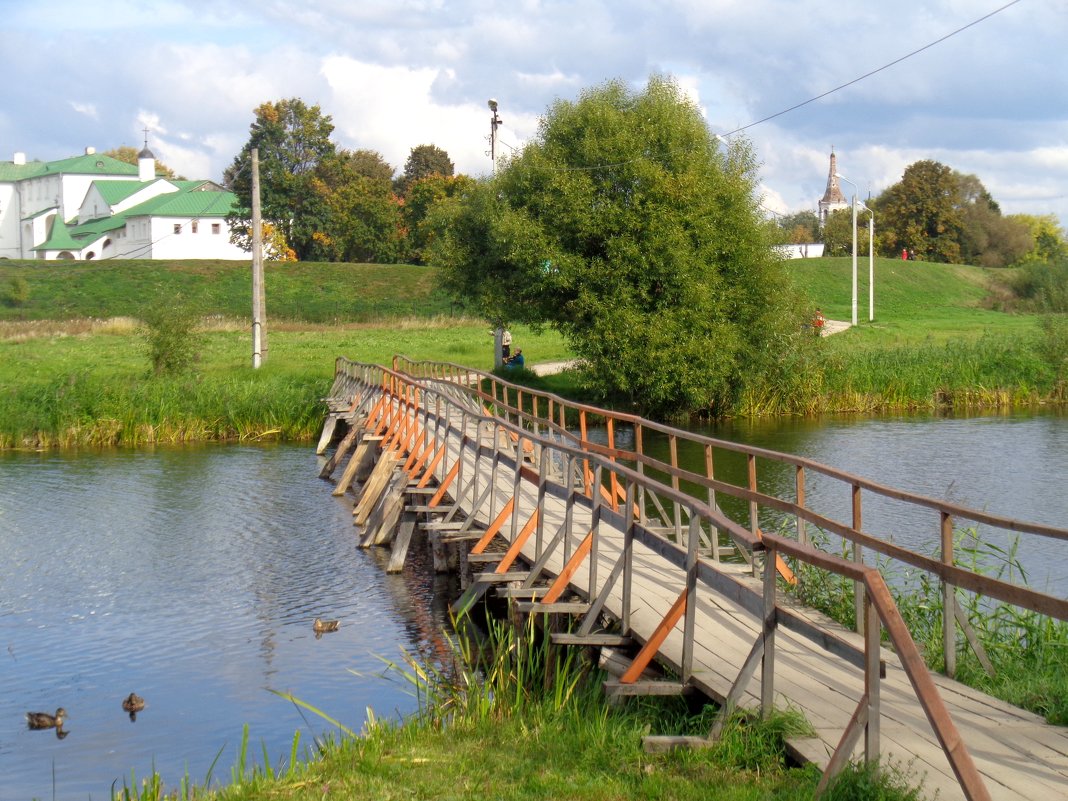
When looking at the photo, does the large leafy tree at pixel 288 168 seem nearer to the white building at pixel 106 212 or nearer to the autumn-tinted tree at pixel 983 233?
the white building at pixel 106 212

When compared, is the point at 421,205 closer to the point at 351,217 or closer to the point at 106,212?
the point at 351,217

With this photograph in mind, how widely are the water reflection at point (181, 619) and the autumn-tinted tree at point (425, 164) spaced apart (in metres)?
82.3

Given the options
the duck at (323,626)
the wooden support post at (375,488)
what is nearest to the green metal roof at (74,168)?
the wooden support post at (375,488)

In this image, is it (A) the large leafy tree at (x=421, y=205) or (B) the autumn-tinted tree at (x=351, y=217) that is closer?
(A) the large leafy tree at (x=421, y=205)

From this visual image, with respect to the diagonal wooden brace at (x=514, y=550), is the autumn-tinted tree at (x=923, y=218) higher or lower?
higher

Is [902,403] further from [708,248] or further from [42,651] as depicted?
[42,651]

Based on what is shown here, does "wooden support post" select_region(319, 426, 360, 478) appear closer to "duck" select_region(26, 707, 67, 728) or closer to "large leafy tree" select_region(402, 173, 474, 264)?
"duck" select_region(26, 707, 67, 728)

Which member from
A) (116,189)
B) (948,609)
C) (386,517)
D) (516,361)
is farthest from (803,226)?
(948,609)

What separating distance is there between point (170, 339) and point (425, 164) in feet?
240

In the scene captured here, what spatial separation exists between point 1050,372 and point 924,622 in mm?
28434

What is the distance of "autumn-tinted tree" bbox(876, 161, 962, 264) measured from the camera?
95688mm

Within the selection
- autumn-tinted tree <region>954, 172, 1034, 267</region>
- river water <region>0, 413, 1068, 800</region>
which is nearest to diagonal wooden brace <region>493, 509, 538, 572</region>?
river water <region>0, 413, 1068, 800</region>

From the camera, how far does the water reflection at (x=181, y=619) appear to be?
9695mm

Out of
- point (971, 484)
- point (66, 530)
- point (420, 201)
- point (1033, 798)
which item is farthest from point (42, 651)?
point (420, 201)
